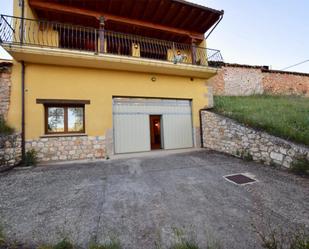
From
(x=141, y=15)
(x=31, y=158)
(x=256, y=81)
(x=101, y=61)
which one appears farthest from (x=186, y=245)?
(x=256, y=81)

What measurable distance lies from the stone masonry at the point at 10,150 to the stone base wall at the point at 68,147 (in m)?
0.32

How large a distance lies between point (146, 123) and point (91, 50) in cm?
457

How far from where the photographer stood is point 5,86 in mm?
5844

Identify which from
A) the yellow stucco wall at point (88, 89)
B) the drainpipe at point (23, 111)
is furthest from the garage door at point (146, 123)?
the drainpipe at point (23, 111)

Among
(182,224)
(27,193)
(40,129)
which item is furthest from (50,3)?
(182,224)

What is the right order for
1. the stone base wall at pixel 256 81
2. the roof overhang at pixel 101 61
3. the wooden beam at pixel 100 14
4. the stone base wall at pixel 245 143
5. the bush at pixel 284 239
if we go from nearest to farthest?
the bush at pixel 284 239
the stone base wall at pixel 245 143
the roof overhang at pixel 101 61
the wooden beam at pixel 100 14
the stone base wall at pixel 256 81

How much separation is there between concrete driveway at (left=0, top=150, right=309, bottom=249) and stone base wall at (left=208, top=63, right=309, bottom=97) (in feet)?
30.1

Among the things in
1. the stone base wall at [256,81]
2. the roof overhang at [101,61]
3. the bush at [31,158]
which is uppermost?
the stone base wall at [256,81]

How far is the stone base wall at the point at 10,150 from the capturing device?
5.23m

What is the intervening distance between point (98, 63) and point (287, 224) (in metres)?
7.21

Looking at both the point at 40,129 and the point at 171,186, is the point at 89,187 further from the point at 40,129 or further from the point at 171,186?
Answer: the point at 40,129

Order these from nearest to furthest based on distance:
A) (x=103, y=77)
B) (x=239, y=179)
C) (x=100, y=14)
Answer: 1. (x=239, y=179)
2. (x=103, y=77)
3. (x=100, y=14)

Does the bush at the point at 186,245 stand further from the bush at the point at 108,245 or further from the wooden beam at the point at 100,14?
the wooden beam at the point at 100,14

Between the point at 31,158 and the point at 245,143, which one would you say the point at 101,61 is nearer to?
the point at 31,158
